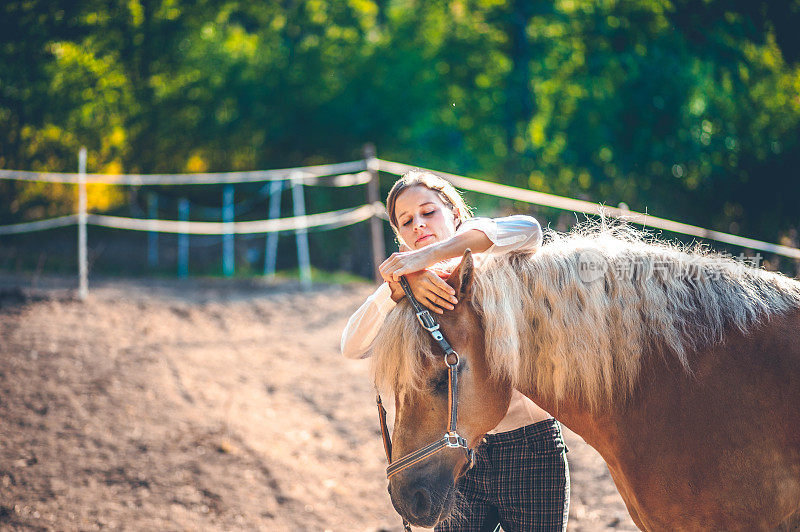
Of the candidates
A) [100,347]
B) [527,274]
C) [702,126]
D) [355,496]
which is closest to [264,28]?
[702,126]

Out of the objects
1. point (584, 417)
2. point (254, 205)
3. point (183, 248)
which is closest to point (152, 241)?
point (183, 248)

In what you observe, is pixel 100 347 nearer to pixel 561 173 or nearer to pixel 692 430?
pixel 692 430

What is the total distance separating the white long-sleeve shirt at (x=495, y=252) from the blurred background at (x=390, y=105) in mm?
3683

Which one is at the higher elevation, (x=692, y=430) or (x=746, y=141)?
(x=746, y=141)

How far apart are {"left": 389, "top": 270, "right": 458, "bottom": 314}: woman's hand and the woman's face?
0.29 meters

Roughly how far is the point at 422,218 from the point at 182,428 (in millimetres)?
2604

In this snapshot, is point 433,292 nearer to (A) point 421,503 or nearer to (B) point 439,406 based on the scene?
(B) point 439,406

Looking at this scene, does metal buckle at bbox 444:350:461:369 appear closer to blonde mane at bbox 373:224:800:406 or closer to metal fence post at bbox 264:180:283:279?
blonde mane at bbox 373:224:800:406

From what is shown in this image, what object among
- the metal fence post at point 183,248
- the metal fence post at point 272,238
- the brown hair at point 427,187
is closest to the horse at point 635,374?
the brown hair at point 427,187

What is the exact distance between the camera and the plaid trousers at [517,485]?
5.51 feet

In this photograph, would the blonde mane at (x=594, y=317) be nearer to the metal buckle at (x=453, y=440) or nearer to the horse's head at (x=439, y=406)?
the horse's head at (x=439, y=406)

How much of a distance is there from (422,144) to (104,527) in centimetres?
1399

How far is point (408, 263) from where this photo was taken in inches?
58.9

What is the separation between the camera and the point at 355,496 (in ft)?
11.2
